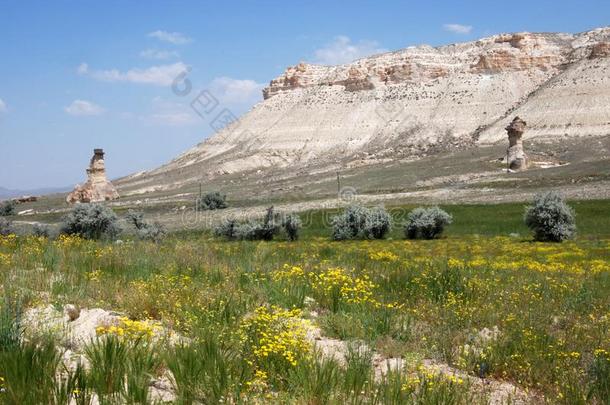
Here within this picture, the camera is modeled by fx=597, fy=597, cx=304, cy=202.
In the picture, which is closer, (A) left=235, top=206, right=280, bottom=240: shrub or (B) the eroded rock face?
(A) left=235, top=206, right=280, bottom=240: shrub

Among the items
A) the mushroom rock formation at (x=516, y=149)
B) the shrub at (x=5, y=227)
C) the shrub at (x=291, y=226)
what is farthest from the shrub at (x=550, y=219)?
the mushroom rock formation at (x=516, y=149)

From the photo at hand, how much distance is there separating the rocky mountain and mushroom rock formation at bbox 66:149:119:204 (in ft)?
50.0

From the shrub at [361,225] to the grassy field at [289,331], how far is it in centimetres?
2171

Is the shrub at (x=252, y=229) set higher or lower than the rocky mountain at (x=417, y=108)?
lower

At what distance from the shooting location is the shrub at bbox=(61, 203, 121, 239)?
1256 inches

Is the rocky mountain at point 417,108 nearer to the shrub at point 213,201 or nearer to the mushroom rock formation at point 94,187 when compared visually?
the mushroom rock formation at point 94,187

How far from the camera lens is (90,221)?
32031 mm

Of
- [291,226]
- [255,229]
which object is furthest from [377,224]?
[255,229]

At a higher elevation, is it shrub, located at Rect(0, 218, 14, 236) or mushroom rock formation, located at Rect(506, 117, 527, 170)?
mushroom rock formation, located at Rect(506, 117, 527, 170)

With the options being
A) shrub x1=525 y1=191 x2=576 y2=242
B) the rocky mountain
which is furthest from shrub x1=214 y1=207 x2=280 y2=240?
the rocky mountain

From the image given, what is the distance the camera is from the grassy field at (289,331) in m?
4.50

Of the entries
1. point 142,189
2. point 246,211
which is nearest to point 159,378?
point 246,211

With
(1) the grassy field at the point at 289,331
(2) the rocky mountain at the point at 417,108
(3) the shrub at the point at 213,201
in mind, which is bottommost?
(1) the grassy field at the point at 289,331

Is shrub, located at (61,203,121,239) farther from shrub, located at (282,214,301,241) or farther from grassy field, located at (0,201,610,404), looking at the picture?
grassy field, located at (0,201,610,404)
